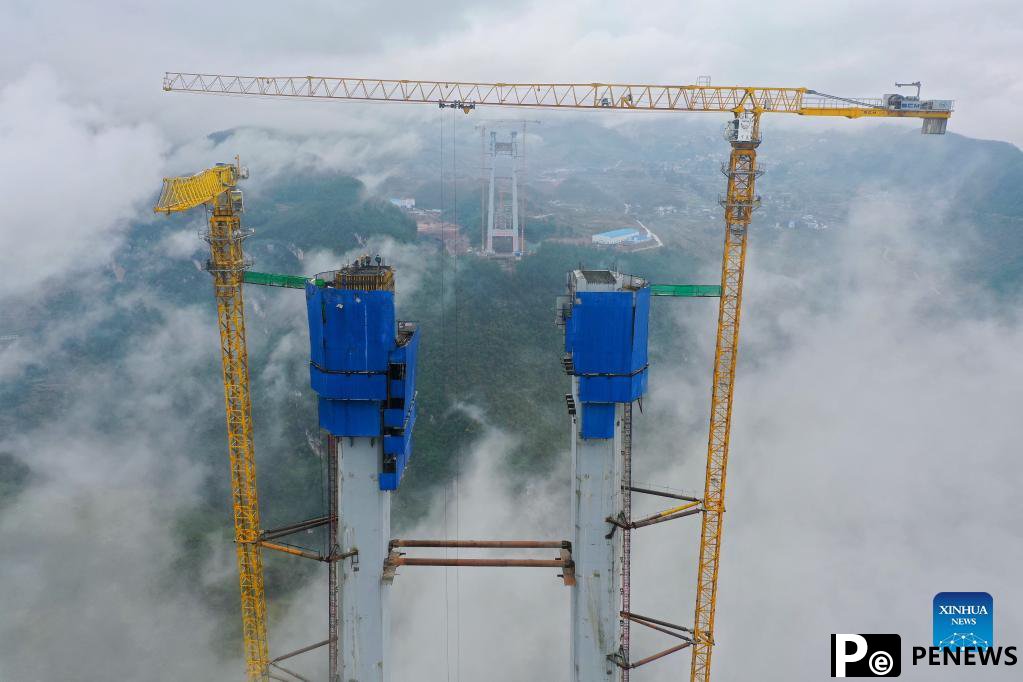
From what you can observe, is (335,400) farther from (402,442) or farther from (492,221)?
(492,221)

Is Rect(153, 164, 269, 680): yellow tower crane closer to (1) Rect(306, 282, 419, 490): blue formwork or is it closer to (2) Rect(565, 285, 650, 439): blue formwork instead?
(1) Rect(306, 282, 419, 490): blue formwork

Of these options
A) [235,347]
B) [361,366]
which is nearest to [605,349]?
[361,366]

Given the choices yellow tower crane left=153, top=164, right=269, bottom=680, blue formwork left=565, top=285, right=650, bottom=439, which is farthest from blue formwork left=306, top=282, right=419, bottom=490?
yellow tower crane left=153, top=164, right=269, bottom=680

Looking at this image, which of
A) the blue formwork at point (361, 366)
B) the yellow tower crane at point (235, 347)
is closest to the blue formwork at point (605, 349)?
the blue formwork at point (361, 366)

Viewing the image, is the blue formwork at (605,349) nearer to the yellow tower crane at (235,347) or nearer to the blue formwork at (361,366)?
the blue formwork at (361,366)

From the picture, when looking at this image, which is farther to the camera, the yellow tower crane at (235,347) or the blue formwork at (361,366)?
the yellow tower crane at (235,347)

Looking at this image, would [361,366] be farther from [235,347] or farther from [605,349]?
[235,347]
